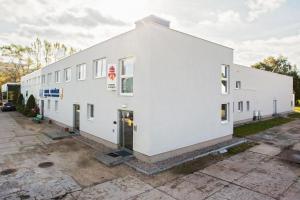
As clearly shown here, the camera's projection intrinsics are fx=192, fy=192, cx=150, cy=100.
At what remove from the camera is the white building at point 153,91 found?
8.91 m

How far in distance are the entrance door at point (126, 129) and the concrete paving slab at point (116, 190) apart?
10.1 feet

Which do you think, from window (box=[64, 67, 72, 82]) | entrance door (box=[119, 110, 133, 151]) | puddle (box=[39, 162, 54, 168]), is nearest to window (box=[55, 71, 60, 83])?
window (box=[64, 67, 72, 82])

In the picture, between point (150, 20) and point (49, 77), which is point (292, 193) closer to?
point (150, 20)

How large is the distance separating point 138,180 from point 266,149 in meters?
8.26

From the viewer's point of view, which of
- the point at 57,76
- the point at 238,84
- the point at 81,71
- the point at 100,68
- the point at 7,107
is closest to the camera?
the point at 100,68

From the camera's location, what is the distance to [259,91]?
72.6ft

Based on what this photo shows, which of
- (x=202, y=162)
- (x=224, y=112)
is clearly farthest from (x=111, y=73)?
(x=224, y=112)

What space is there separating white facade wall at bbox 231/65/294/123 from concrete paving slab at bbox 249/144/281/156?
5.71 meters

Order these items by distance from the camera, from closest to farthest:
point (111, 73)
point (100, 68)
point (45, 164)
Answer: point (45, 164) → point (111, 73) → point (100, 68)

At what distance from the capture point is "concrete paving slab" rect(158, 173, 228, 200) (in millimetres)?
6148

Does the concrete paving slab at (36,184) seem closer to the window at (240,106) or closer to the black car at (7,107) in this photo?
the window at (240,106)

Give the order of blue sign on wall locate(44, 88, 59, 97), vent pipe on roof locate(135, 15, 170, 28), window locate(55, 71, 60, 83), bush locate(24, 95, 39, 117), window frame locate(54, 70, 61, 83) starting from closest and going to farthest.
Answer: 1. vent pipe on roof locate(135, 15, 170, 28)
2. blue sign on wall locate(44, 88, 59, 97)
3. window frame locate(54, 70, 61, 83)
4. window locate(55, 71, 60, 83)
5. bush locate(24, 95, 39, 117)

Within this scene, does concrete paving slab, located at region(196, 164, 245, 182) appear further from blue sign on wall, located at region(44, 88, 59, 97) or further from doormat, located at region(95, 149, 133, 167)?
blue sign on wall, located at region(44, 88, 59, 97)

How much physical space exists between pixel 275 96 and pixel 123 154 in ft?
79.2
